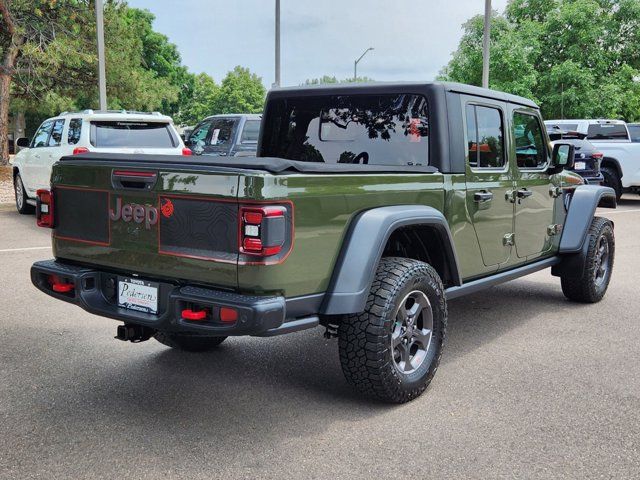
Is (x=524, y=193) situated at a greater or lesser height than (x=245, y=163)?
lesser

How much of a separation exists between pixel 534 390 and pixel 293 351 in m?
1.66

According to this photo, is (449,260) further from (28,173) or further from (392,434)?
(28,173)

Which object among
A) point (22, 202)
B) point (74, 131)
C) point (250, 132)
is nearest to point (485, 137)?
point (74, 131)

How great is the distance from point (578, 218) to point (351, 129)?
254 centimetres

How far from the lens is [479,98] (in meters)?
4.78

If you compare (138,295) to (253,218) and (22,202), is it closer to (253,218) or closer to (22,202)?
(253,218)

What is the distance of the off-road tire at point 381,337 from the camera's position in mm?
3625

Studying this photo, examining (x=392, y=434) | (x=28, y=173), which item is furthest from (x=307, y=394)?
(x=28, y=173)

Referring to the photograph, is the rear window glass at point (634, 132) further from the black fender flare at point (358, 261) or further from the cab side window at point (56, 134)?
the black fender flare at point (358, 261)

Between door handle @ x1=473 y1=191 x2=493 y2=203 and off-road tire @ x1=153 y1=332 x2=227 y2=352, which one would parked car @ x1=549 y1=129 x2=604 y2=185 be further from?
off-road tire @ x1=153 y1=332 x2=227 y2=352

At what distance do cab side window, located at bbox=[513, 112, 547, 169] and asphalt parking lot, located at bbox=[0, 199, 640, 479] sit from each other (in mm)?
1351

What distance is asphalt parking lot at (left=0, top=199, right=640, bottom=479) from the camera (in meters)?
3.18

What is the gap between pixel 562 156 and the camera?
18.9ft

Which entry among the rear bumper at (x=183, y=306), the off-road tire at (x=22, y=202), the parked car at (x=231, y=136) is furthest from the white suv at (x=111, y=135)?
the rear bumper at (x=183, y=306)
